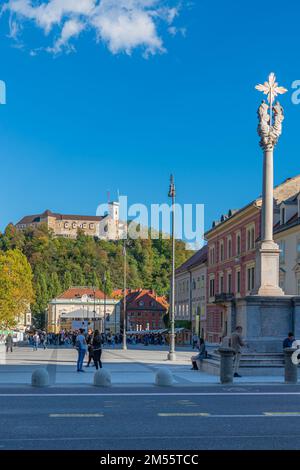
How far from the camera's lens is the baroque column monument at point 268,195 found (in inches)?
1032

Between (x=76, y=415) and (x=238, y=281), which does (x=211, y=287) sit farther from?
(x=76, y=415)

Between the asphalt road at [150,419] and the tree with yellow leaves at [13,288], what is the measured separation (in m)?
66.1

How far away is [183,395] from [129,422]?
19.2 ft

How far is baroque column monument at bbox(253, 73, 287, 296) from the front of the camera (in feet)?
86.0

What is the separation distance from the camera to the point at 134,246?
538ft

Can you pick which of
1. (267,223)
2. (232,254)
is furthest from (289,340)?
(232,254)

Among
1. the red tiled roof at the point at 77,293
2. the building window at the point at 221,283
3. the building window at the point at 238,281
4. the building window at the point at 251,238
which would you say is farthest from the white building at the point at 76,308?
the building window at the point at 251,238

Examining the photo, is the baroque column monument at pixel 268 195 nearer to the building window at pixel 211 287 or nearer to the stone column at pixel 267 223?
the stone column at pixel 267 223

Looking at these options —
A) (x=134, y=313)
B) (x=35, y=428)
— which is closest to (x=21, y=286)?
(x=134, y=313)

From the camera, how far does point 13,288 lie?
8650cm

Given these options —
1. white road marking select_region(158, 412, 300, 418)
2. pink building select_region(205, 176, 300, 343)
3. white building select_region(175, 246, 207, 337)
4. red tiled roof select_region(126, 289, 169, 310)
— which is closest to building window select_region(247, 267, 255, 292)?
pink building select_region(205, 176, 300, 343)

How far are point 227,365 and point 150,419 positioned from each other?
8.74 meters

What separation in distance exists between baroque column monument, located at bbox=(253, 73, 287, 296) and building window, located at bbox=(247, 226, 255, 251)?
123ft
